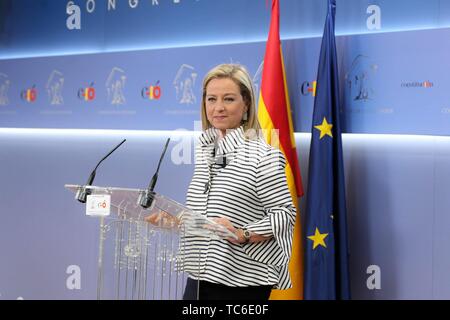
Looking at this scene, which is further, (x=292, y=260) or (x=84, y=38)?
(x=84, y=38)

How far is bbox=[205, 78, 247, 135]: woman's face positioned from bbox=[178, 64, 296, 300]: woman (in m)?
0.05

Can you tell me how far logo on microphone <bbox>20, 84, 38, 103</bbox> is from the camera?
5.66 metres

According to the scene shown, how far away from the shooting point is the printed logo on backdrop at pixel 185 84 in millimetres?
5020

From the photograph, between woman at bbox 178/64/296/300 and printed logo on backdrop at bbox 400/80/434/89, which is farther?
printed logo on backdrop at bbox 400/80/434/89

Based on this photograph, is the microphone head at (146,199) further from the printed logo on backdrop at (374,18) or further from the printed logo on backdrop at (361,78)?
the printed logo on backdrop at (374,18)

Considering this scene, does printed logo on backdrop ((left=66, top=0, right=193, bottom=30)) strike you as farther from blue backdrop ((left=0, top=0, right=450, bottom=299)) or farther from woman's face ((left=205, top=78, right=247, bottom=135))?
woman's face ((left=205, top=78, right=247, bottom=135))

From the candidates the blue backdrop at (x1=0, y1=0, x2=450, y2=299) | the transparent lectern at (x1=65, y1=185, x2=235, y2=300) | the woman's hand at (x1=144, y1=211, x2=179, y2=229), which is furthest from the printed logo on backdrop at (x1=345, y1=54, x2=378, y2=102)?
the woman's hand at (x1=144, y1=211, x2=179, y2=229)

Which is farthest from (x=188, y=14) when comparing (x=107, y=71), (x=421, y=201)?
(x=421, y=201)

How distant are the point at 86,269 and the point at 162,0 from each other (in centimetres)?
196

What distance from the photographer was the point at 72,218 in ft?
17.9

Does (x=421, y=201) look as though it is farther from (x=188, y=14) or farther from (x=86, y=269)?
(x=86, y=269)

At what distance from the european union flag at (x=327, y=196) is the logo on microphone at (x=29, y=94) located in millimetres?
2353

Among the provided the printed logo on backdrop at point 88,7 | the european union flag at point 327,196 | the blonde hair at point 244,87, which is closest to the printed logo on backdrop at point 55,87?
the printed logo on backdrop at point 88,7

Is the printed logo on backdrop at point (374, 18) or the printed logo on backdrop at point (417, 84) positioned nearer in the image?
the printed logo on backdrop at point (417, 84)
